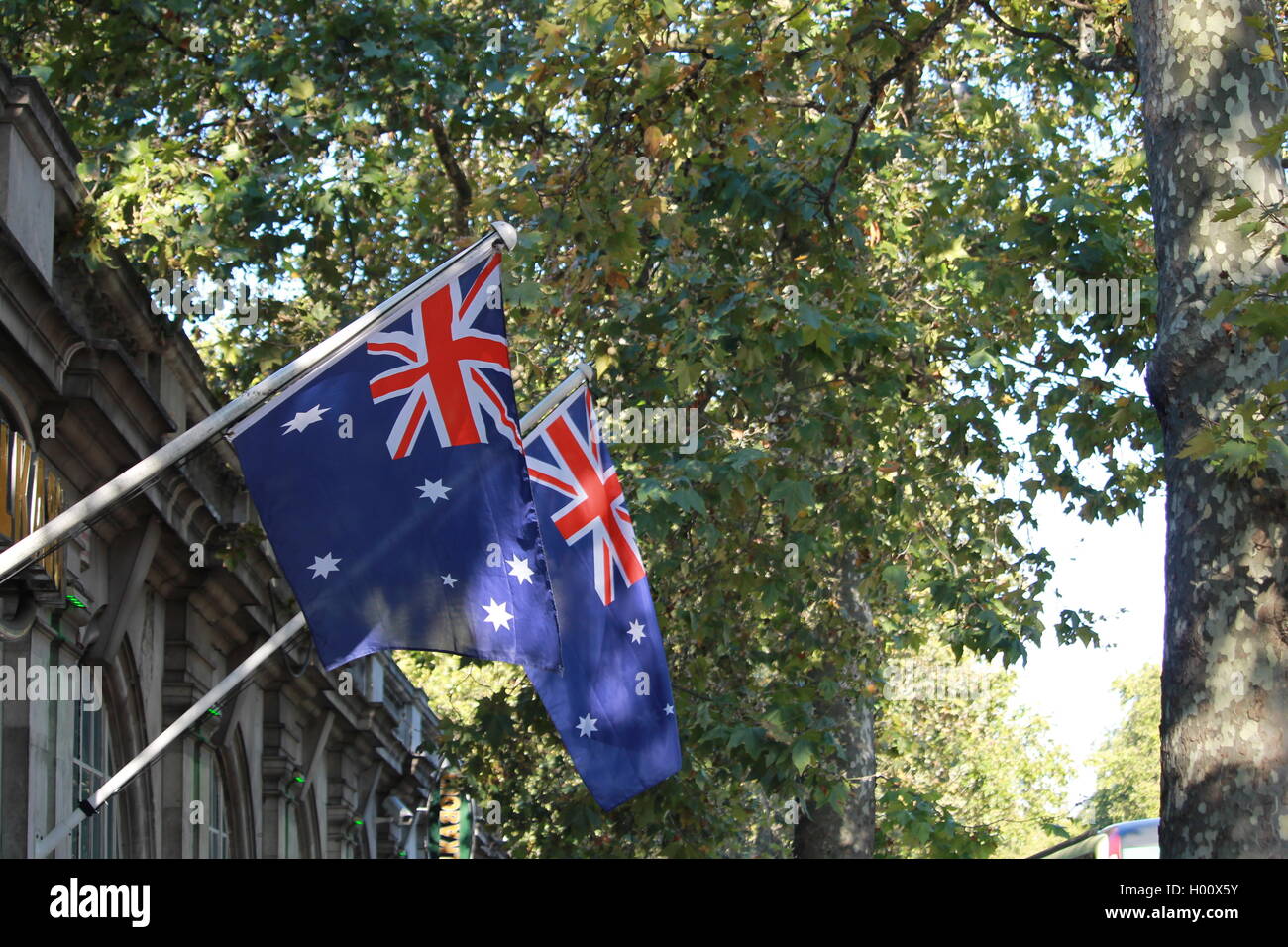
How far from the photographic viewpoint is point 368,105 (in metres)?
15.5

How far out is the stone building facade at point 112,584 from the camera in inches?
408

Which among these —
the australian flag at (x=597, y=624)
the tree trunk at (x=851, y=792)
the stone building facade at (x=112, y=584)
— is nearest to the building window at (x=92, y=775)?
the stone building facade at (x=112, y=584)

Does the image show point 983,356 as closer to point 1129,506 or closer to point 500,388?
point 1129,506

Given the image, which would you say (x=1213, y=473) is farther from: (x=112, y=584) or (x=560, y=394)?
(x=112, y=584)

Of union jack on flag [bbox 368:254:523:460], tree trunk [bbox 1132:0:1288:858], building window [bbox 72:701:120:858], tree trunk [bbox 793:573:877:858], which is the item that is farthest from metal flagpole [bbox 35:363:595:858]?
tree trunk [bbox 793:573:877:858]

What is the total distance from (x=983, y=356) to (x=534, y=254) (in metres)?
4.38

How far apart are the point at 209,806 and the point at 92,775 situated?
3.58 metres

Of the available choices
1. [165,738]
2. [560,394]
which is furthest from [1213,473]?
[165,738]

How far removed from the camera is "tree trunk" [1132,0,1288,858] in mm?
7953

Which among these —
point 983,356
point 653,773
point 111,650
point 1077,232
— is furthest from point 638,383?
point 653,773

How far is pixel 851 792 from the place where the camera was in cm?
1909

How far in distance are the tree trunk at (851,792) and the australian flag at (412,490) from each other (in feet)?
37.9

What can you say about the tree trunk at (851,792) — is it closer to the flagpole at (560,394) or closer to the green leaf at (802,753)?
the green leaf at (802,753)

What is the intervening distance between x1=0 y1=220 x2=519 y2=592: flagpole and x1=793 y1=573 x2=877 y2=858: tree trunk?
39.2 ft
